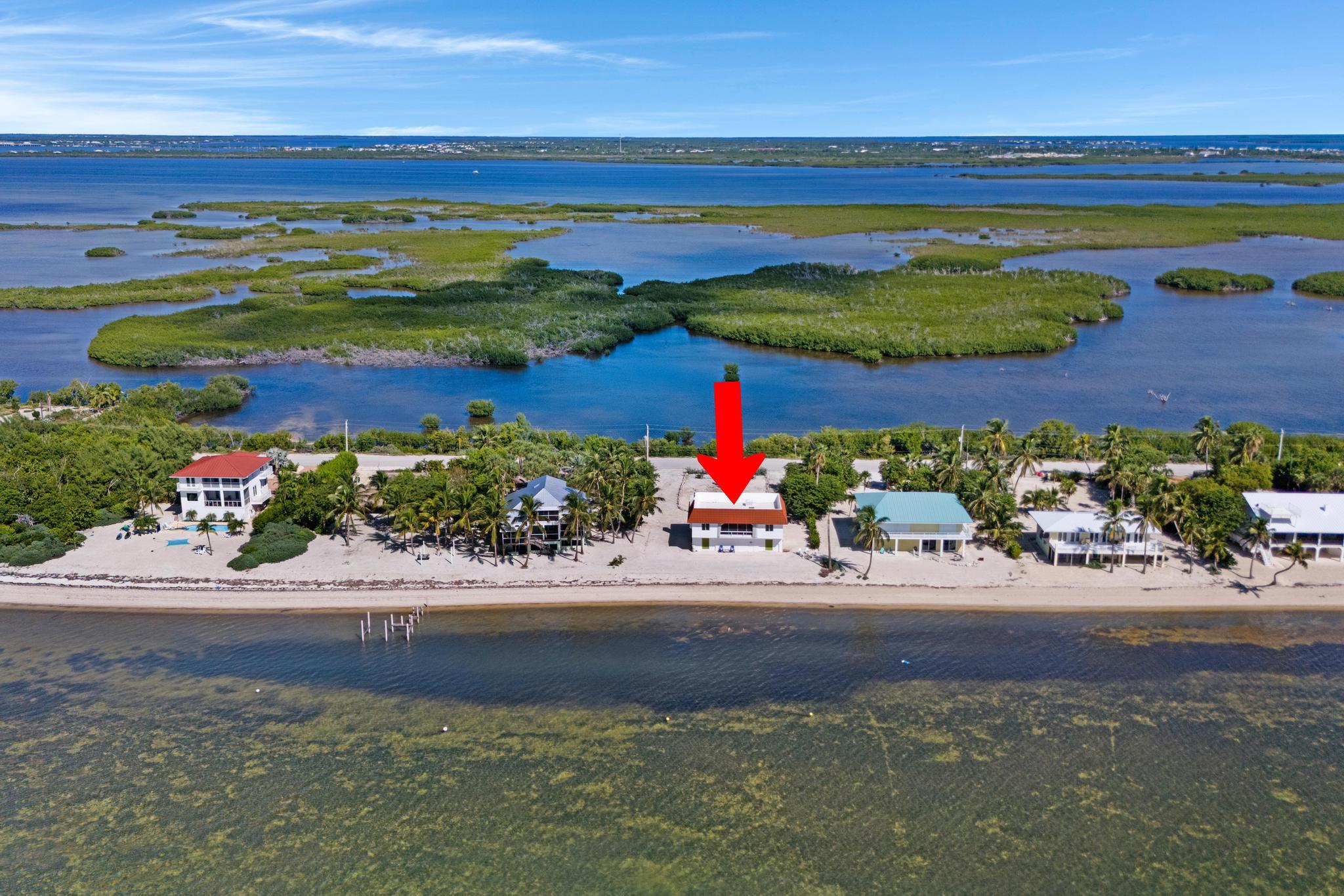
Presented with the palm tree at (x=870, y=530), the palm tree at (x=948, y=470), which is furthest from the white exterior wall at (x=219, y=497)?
the palm tree at (x=948, y=470)

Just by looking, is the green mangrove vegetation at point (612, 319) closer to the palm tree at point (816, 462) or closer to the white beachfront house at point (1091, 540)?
the palm tree at point (816, 462)

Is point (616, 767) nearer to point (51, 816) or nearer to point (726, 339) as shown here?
point (51, 816)

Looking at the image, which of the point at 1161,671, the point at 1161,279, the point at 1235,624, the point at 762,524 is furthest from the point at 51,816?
the point at 1161,279

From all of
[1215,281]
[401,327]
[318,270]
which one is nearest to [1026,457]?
[401,327]

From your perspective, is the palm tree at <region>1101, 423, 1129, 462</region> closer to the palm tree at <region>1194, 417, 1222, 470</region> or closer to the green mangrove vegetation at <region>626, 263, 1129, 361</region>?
the palm tree at <region>1194, 417, 1222, 470</region>

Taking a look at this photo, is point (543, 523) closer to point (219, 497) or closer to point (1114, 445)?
point (219, 497)
